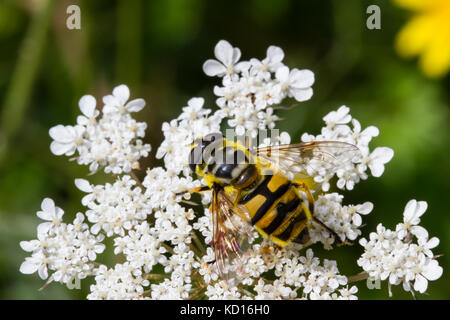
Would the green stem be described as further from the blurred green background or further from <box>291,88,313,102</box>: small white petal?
<box>291,88,313,102</box>: small white petal

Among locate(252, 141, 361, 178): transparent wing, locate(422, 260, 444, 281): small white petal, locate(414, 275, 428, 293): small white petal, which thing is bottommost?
locate(414, 275, 428, 293): small white petal

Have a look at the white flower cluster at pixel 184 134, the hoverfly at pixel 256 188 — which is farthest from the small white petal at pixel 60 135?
the hoverfly at pixel 256 188

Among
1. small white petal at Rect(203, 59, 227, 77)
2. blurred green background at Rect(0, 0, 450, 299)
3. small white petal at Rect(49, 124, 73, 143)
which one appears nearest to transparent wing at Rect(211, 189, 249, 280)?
small white petal at Rect(203, 59, 227, 77)

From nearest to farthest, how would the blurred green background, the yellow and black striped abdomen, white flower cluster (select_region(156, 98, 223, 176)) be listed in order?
the yellow and black striped abdomen, white flower cluster (select_region(156, 98, 223, 176)), the blurred green background

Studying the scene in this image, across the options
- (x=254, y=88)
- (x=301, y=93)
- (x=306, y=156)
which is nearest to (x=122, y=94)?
(x=254, y=88)

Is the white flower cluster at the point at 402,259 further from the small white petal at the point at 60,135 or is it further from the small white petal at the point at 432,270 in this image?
the small white petal at the point at 60,135

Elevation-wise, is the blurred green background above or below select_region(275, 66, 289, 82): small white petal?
above

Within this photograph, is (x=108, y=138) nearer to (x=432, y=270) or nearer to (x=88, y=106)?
(x=88, y=106)
